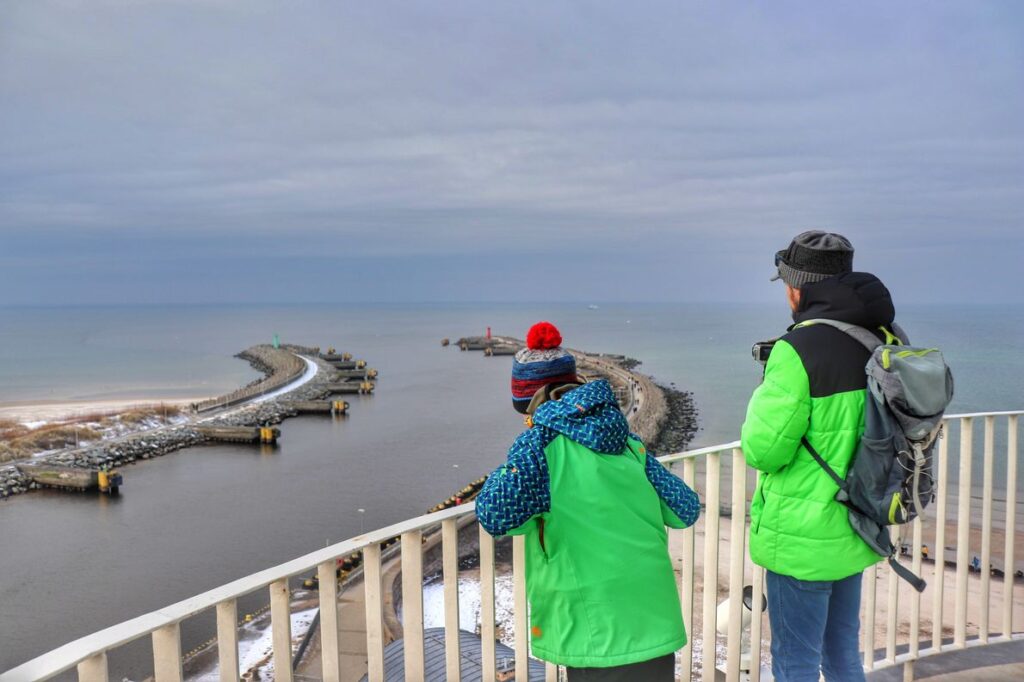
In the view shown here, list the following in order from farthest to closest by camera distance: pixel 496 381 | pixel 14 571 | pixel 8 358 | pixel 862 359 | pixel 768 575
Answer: pixel 8 358, pixel 496 381, pixel 14 571, pixel 768 575, pixel 862 359

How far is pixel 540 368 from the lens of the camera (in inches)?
61.7

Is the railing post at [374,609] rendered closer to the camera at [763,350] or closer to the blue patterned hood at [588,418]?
the blue patterned hood at [588,418]

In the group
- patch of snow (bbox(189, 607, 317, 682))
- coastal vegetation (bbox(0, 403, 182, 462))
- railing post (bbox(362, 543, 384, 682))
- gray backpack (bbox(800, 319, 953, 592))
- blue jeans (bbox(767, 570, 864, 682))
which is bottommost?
coastal vegetation (bbox(0, 403, 182, 462))

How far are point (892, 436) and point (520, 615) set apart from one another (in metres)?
1.04

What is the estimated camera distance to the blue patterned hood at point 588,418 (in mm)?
1417

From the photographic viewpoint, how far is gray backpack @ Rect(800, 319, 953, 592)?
1.64 m

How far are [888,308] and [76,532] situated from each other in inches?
1088

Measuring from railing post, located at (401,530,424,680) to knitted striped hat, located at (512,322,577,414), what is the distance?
1.42ft

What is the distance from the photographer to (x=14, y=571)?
20000 mm

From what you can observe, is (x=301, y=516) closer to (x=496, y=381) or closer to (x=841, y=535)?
(x=841, y=535)

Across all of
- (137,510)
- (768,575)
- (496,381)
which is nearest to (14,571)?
(137,510)

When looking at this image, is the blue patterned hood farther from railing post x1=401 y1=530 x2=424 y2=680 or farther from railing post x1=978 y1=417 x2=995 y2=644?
railing post x1=978 y1=417 x2=995 y2=644

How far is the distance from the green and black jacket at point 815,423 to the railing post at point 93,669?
144 cm

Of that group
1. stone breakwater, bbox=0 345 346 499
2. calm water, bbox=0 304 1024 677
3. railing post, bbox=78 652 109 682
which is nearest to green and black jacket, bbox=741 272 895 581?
railing post, bbox=78 652 109 682
